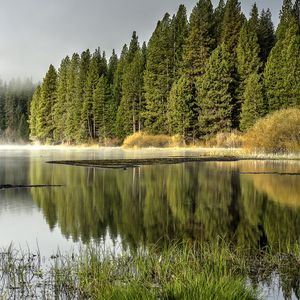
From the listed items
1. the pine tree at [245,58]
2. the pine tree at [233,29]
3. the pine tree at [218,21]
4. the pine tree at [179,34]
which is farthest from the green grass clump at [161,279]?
the pine tree at [179,34]

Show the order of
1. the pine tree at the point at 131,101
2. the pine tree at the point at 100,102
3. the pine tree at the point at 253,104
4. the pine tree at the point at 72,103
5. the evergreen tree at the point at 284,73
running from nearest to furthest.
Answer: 1. the evergreen tree at the point at 284,73
2. the pine tree at the point at 253,104
3. the pine tree at the point at 131,101
4. the pine tree at the point at 100,102
5. the pine tree at the point at 72,103

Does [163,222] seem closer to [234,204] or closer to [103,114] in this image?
[234,204]

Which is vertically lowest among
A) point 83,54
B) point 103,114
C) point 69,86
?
point 103,114

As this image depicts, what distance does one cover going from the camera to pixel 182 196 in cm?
1755

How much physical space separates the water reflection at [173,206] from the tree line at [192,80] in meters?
28.8

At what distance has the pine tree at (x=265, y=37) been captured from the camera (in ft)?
211

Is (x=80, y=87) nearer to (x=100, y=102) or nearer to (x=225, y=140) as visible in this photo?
(x=100, y=102)

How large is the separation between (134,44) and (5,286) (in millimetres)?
80228

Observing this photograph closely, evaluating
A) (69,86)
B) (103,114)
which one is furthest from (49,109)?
(103,114)

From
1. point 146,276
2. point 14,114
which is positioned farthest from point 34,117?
point 146,276

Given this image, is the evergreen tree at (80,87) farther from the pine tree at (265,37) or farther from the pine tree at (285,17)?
the pine tree at (285,17)

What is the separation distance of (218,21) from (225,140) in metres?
27.5

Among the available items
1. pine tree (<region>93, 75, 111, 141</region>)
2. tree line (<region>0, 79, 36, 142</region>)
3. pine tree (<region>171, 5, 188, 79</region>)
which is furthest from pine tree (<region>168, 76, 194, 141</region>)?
tree line (<region>0, 79, 36, 142</region>)

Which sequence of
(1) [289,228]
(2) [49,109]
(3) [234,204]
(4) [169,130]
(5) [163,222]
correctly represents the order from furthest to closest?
(2) [49,109] → (4) [169,130] → (3) [234,204] → (5) [163,222] → (1) [289,228]
